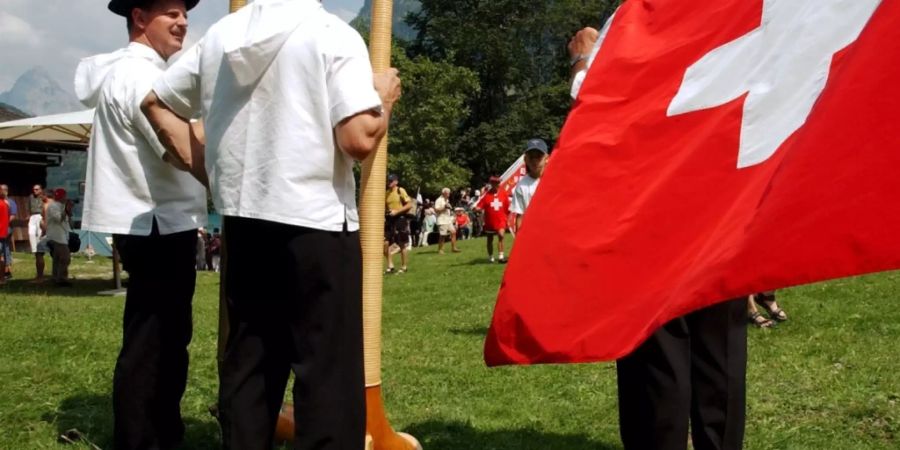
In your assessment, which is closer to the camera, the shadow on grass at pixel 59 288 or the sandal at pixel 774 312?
the sandal at pixel 774 312

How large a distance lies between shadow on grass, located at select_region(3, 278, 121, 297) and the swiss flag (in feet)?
42.3

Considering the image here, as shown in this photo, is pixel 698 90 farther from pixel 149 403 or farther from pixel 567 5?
pixel 567 5

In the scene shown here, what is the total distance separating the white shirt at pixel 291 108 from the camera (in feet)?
9.44

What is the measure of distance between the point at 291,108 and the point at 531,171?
30.0 feet

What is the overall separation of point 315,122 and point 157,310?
1519mm

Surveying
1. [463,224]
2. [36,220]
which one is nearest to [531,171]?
[36,220]

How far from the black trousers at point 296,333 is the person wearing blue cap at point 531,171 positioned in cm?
554

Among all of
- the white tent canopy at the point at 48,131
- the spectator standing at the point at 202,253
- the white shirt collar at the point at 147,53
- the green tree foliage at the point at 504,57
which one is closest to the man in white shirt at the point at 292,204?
the white shirt collar at the point at 147,53

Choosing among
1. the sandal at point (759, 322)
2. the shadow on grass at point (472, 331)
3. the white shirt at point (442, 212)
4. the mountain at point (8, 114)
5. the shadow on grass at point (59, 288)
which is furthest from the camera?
the mountain at point (8, 114)

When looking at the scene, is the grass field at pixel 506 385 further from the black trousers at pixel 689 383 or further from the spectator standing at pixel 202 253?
the spectator standing at pixel 202 253

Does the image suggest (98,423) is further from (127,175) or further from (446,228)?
(446,228)

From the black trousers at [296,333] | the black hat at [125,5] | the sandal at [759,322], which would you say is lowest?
the sandal at [759,322]

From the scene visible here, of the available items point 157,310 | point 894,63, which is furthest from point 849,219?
point 157,310

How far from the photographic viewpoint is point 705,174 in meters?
2.72
